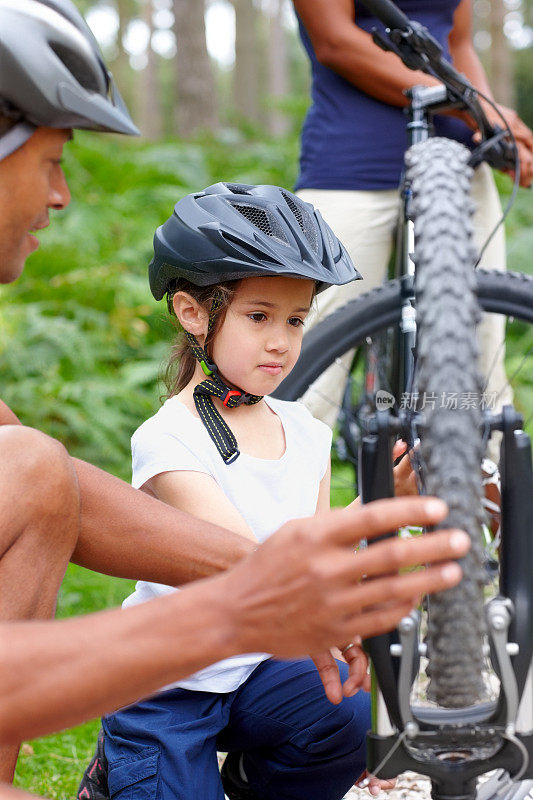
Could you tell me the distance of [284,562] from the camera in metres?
1.08

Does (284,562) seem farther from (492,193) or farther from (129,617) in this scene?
(492,193)

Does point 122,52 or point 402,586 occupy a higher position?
point 122,52

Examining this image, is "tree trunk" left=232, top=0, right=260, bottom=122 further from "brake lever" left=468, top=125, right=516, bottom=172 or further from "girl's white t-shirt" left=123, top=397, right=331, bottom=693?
"girl's white t-shirt" left=123, top=397, right=331, bottom=693

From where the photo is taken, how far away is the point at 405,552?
107cm

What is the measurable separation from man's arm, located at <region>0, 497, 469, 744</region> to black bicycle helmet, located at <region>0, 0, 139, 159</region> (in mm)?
797

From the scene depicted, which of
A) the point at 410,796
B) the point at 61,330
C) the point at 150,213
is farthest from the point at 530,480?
the point at 150,213

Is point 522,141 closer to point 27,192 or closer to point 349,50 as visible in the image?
point 349,50

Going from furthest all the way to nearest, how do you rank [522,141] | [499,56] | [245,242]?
[499,56]
[522,141]
[245,242]

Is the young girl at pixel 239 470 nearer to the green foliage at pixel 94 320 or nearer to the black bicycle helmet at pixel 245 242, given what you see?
the black bicycle helmet at pixel 245 242

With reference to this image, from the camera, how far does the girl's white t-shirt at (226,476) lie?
1.91 metres

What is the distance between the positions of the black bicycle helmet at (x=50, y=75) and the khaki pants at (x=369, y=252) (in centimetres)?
135

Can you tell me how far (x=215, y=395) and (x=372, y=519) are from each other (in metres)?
1.02

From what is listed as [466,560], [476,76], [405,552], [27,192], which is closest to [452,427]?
[466,560]

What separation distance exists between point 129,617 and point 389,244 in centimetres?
222
